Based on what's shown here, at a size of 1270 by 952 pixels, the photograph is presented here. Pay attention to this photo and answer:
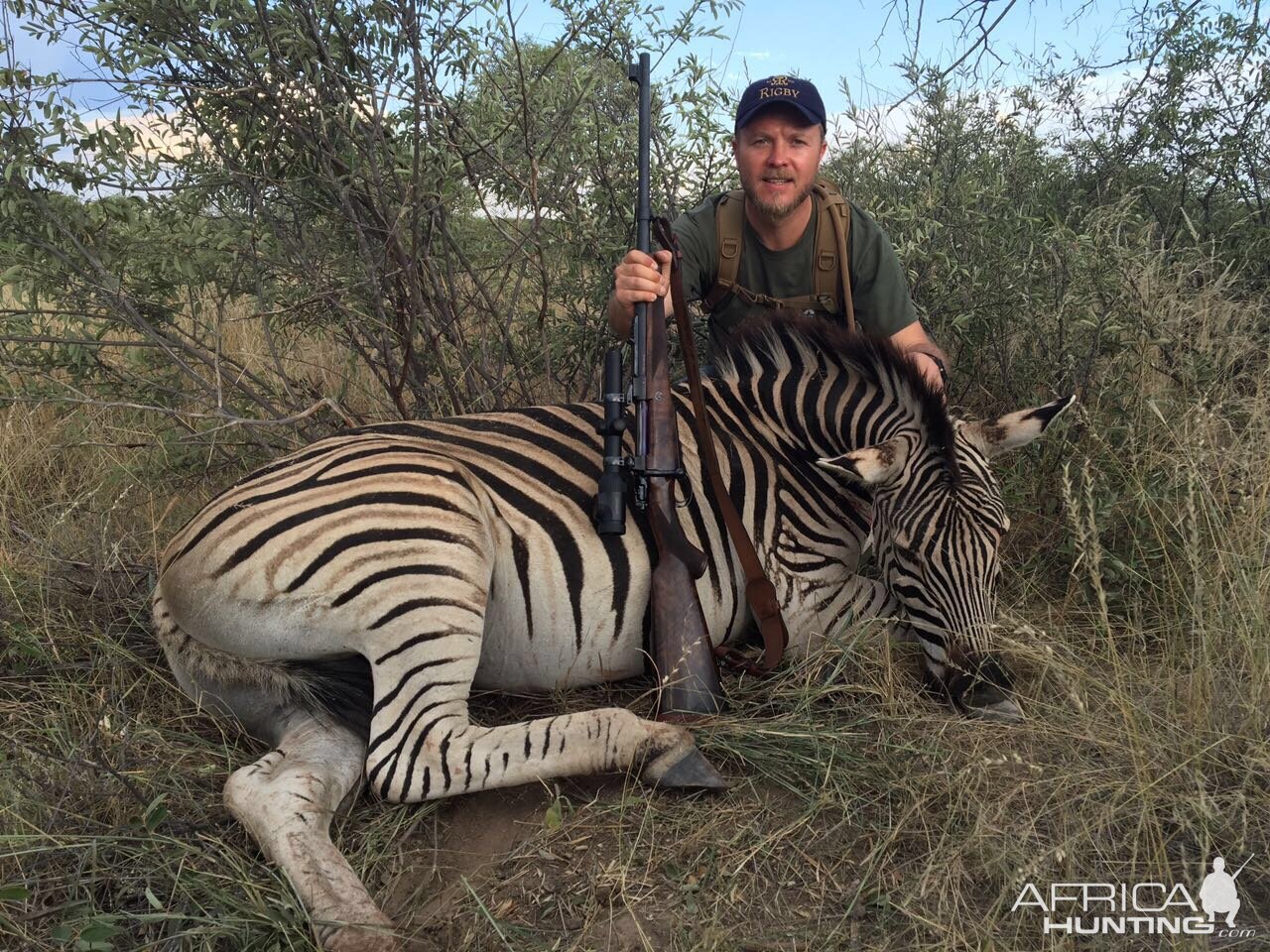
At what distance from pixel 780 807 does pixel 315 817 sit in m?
1.27

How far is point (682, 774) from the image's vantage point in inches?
98.0

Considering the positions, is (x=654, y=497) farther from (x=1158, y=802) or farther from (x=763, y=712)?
(x=1158, y=802)

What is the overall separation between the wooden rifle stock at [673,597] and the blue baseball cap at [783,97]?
161cm

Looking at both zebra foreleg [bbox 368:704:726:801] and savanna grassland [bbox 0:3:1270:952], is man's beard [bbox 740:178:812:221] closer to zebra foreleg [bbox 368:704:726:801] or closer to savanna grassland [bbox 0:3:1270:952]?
savanna grassland [bbox 0:3:1270:952]

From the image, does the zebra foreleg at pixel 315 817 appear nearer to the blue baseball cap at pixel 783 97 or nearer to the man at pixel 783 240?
the man at pixel 783 240

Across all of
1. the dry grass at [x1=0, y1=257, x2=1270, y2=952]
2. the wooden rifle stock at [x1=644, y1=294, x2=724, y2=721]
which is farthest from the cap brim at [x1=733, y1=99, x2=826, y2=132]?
the dry grass at [x1=0, y1=257, x2=1270, y2=952]

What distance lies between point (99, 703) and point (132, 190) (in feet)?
7.09

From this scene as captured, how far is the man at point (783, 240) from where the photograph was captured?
397 centimetres

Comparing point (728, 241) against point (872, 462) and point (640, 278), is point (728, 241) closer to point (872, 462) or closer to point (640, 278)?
point (640, 278)

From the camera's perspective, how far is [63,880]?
7.16ft

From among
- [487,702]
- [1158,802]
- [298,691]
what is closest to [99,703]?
[298,691]

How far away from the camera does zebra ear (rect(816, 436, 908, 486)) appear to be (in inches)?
113

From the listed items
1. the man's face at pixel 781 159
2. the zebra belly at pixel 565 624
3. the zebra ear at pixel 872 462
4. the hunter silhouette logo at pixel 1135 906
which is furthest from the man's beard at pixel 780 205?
the hunter silhouette logo at pixel 1135 906

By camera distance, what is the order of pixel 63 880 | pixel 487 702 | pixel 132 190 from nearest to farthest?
pixel 63 880, pixel 487 702, pixel 132 190
